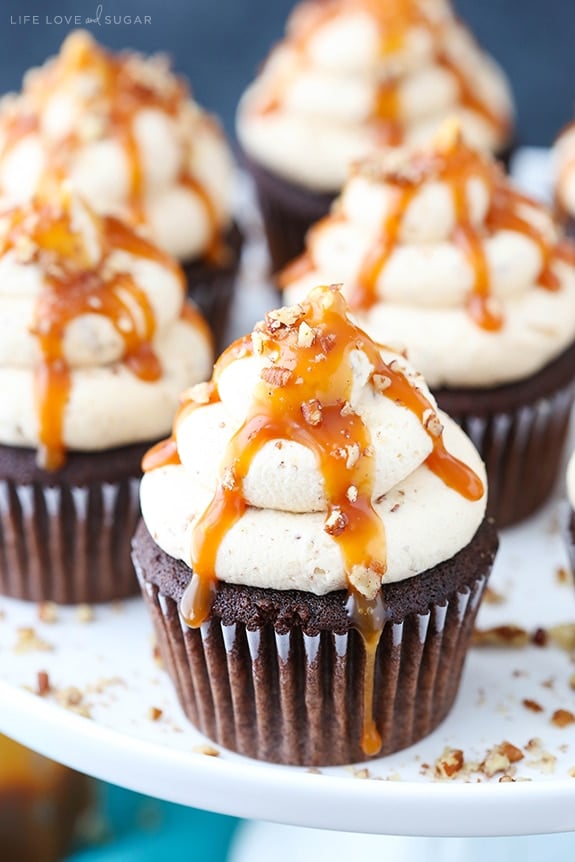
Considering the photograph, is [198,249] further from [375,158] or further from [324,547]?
[324,547]

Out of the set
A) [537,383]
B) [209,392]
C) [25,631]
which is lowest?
[25,631]

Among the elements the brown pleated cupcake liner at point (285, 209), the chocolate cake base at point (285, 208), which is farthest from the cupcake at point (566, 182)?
the brown pleated cupcake liner at point (285, 209)

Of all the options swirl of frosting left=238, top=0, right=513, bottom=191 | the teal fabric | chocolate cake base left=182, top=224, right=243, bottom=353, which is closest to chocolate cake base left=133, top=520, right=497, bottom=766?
the teal fabric

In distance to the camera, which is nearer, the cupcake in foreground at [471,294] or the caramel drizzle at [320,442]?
the caramel drizzle at [320,442]

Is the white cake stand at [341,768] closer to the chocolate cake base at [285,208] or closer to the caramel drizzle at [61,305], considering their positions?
the caramel drizzle at [61,305]

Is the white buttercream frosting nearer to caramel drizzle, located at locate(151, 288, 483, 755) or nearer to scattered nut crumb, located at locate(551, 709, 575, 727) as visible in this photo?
caramel drizzle, located at locate(151, 288, 483, 755)

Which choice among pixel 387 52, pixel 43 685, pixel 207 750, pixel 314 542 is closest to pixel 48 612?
pixel 43 685

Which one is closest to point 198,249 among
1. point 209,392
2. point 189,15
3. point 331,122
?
point 331,122

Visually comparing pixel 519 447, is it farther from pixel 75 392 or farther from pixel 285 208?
pixel 285 208
